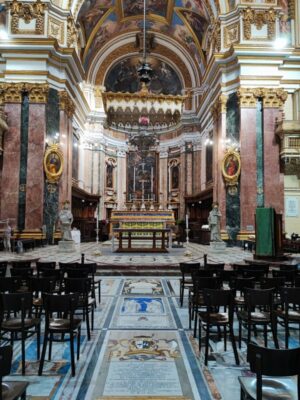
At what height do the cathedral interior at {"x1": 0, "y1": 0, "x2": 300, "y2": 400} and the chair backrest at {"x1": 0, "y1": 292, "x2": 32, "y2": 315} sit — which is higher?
the cathedral interior at {"x1": 0, "y1": 0, "x2": 300, "y2": 400}

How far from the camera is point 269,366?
2268 millimetres

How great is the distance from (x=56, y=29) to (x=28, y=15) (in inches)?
53.8

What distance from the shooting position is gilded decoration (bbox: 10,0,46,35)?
1661cm

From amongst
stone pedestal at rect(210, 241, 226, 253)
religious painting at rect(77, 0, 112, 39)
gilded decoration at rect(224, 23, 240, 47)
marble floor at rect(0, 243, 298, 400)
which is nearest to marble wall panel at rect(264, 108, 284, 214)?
stone pedestal at rect(210, 241, 226, 253)

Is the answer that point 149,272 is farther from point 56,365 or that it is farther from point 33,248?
point 33,248

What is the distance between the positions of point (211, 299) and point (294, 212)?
49.4 feet

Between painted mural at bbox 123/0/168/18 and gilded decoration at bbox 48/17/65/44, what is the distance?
22.4ft

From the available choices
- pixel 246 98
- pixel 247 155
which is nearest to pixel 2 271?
pixel 247 155

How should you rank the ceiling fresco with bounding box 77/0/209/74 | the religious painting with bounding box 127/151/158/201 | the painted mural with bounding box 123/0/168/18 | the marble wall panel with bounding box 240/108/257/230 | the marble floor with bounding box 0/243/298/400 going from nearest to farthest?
the marble floor with bounding box 0/243/298/400, the marble wall panel with bounding box 240/108/257/230, the ceiling fresco with bounding box 77/0/209/74, the painted mural with bounding box 123/0/168/18, the religious painting with bounding box 127/151/158/201

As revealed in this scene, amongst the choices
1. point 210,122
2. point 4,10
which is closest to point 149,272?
point 210,122

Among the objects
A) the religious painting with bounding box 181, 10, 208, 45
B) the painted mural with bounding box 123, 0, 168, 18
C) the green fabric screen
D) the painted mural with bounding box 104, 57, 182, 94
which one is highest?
the painted mural with bounding box 123, 0, 168, 18

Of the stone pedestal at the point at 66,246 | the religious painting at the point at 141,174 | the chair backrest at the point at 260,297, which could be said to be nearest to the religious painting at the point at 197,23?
the religious painting at the point at 141,174

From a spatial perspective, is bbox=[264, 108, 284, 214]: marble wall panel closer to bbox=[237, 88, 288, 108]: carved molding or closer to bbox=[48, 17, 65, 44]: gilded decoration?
bbox=[237, 88, 288, 108]: carved molding

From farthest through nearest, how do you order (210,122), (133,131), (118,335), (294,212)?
(133,131) < (210,122) < (294,212) < (118,335)
